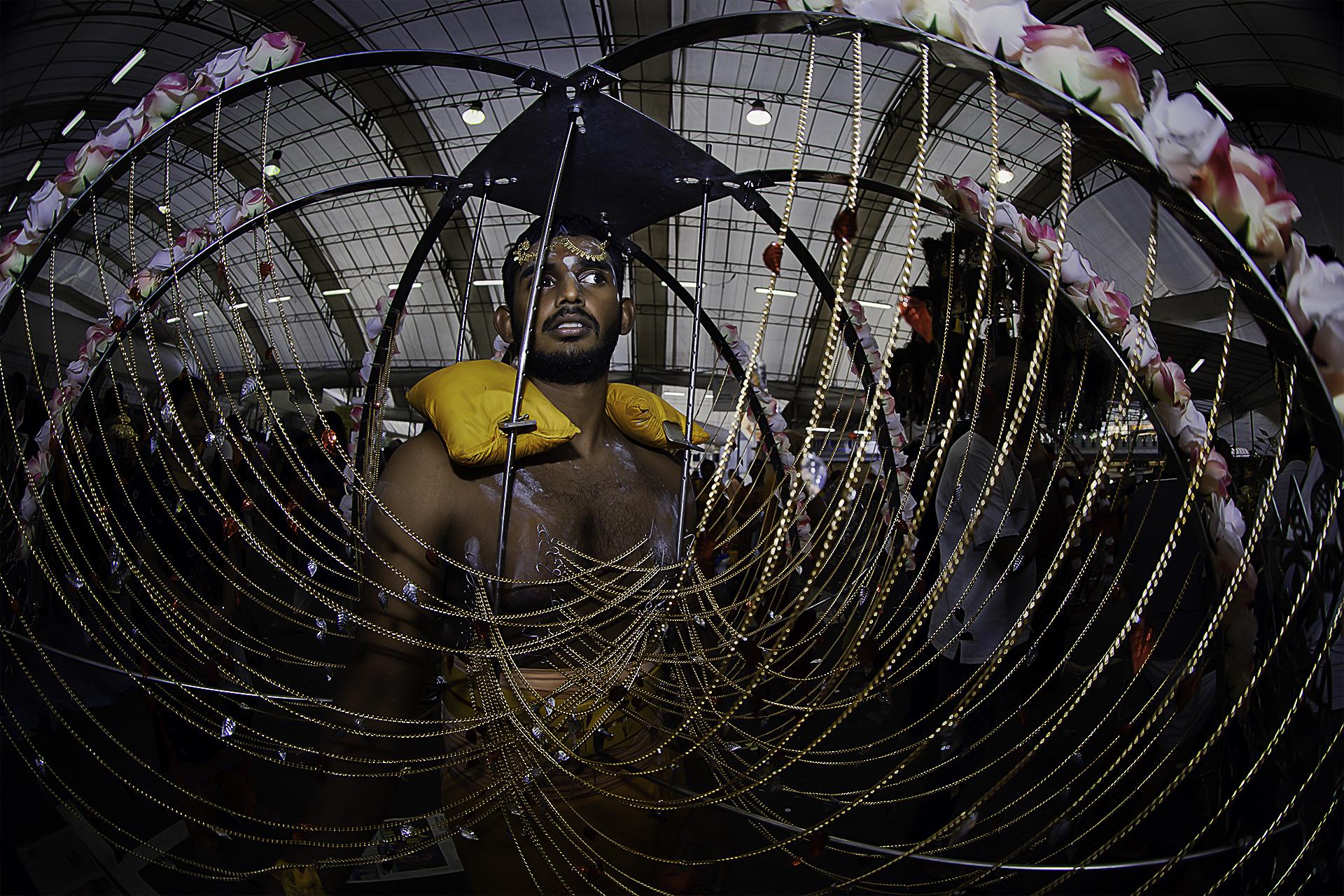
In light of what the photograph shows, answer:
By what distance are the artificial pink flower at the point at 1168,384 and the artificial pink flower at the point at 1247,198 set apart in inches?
14.0

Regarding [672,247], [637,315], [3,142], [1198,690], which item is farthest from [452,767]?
[3,142]

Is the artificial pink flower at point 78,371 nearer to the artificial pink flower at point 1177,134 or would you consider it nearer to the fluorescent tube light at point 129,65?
the fluorescent tube light at point 129,65

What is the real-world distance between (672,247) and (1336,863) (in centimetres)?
128

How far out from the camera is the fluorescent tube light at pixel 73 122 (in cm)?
141

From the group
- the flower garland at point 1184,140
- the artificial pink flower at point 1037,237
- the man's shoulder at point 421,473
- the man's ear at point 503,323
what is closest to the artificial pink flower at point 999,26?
the flower garland at point 1184,140

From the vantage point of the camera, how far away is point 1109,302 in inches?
51.1

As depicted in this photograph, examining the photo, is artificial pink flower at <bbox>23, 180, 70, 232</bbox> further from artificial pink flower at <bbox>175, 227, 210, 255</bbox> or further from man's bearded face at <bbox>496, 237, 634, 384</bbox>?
man's bearded face at <bbox>496, 237, 634, 384</bbox>

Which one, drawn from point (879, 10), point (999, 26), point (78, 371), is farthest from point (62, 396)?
point (999, 26)

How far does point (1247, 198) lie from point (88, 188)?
1608mm

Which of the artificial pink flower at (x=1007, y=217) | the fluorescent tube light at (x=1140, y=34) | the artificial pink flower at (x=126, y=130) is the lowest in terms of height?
the artificial pink flower at (x=1007, y=217)

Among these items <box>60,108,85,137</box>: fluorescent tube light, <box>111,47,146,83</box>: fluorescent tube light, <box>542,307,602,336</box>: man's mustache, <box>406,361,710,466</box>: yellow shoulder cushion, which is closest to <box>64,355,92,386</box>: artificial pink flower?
<box>60,108,85,137</box>: fluorescent tube light

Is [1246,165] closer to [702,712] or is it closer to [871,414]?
[871,414]

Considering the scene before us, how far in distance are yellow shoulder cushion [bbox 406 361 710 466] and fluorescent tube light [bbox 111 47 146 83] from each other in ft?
2.21

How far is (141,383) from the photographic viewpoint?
1558 mm
